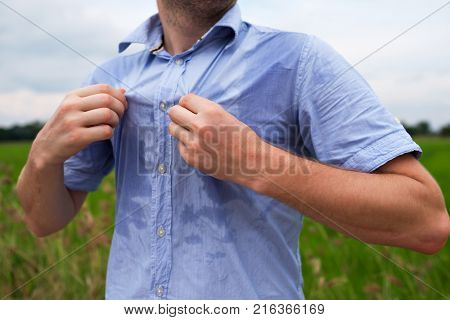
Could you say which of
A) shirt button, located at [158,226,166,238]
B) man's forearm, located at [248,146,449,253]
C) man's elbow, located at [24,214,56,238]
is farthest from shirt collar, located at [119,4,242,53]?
man's elbow, located at [24,214,56,238]

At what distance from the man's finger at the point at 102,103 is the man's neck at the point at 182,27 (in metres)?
0.22

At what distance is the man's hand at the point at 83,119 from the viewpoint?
45.5 inches

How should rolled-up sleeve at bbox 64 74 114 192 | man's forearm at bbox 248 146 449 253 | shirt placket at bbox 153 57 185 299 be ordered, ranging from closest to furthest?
man's forearm at bbox 248 146 449 253 < shirt placket at bbox 153 57 185 299 < rolled-up sleeve at bbox 64 74 114 192

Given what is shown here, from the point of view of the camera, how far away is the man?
40.7 inches

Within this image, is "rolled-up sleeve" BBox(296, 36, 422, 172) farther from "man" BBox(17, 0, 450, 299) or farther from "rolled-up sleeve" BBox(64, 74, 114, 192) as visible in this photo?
"rolled-up sleeve" BBox(64, 74, 114, 192)

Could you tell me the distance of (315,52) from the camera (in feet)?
3.59

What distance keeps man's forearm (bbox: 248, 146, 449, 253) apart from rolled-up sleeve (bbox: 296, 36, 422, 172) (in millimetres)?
44

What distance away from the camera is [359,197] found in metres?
1.02

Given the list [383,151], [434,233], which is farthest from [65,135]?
[434,233]

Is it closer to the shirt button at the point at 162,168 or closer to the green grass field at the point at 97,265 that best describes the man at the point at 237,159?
the shirt button at the point at 162,168

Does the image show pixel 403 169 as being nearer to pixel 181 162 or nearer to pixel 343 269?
pixel 181 162
